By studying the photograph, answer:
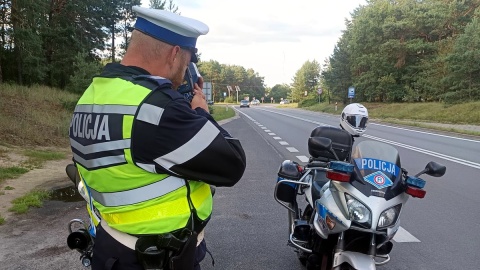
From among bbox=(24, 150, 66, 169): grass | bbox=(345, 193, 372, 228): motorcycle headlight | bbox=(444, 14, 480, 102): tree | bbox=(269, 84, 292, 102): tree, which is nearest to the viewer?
bbox=(345, 193, 372, 228): motorcycle headlight

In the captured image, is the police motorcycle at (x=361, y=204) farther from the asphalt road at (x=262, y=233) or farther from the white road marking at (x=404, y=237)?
the white road marking at (x=404, y=237)

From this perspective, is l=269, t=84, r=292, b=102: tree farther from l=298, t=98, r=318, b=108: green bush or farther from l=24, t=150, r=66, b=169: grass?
l=24, t=150, r=66, b=169: grass

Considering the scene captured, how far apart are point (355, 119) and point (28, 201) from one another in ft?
16.5

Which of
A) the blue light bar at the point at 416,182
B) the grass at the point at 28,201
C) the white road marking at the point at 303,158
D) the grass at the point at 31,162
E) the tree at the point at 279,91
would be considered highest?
the blue light bar at the point at 416,182

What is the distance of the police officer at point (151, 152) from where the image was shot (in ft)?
5.15

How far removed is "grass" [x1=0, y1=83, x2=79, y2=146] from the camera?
12469 mm

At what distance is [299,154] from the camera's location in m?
11.6

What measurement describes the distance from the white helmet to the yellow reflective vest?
252 centimetres

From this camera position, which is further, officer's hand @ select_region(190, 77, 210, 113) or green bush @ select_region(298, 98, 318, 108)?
green bush @ select_region(298, 98, 318, 108)

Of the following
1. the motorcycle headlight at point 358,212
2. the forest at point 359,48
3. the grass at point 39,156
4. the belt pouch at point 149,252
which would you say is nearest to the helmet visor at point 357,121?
the motorcycle headlight at point 358,212

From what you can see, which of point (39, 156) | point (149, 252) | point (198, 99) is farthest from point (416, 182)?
point (39, 156)

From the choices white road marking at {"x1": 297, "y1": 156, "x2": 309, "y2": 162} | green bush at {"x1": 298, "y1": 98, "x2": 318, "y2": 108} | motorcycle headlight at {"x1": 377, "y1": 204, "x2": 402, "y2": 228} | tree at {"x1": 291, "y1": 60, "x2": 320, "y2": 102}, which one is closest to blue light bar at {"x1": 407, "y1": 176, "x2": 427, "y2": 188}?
motorcycle headlight at {"x1": 377, "y1": 204, "x2": 402, "y2": 228}

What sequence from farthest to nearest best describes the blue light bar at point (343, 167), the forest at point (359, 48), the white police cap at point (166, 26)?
1. the forest at point (359, 48)
2. the blue light bar at point (343, 167)
3. the white police cap at point (166, 26)

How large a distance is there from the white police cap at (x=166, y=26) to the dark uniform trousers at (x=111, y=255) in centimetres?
90
